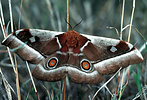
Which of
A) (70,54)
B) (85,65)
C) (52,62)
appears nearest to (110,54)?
(85,65)

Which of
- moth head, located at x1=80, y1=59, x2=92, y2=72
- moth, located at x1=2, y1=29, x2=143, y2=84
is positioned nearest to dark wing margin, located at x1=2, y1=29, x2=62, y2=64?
moth, located at x1=2, y1=29, x2=143, y2=84

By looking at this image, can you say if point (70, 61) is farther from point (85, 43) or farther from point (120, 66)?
point (120, 66)

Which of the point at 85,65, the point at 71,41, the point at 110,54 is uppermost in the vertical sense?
the point at 71,41

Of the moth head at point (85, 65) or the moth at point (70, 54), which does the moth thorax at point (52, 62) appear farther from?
the moth head at point (85, 65)

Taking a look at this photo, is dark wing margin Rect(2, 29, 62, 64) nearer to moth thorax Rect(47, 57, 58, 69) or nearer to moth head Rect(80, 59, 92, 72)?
moth thorax Rect(47, 57, 58, 69)

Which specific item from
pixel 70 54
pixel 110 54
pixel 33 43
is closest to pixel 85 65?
pixel 70 54

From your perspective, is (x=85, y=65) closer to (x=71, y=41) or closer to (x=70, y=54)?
(x=70, y=54)

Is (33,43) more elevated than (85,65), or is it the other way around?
(33,43)
